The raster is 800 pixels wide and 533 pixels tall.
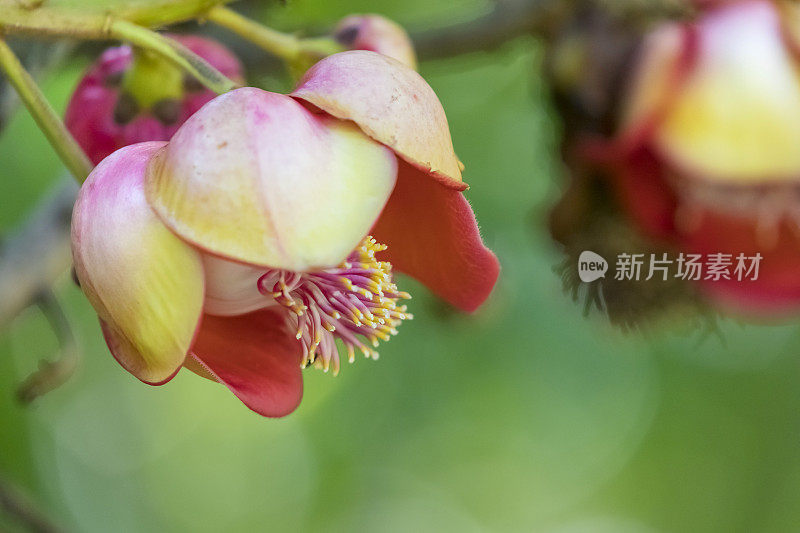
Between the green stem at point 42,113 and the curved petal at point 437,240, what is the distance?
13cm

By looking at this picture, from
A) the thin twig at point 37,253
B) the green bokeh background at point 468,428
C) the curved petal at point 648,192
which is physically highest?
the curved petal at point 648,192

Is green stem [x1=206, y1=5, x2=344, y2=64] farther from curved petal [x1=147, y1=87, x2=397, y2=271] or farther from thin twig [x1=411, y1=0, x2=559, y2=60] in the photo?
thin twig [x1=411, y1=0, x2=559, y2=60]

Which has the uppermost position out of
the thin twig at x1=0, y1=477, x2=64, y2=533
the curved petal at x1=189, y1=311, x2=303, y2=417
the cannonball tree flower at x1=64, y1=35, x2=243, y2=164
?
the cannonball tree flower at x1=64, y1=35, x2=243, y2=164

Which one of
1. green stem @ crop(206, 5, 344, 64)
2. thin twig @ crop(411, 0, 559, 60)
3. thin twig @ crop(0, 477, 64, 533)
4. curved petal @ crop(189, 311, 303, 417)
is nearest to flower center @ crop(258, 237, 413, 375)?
curved petal @ crop(189, 311, 303, 417)

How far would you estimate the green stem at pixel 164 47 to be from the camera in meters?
0.38

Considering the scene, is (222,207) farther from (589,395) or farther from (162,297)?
(589,395)

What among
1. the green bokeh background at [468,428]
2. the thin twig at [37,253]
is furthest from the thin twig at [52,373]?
the green bokeh background at [468,428]

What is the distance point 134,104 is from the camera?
0.55 meters

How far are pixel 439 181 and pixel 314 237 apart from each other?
2.3 inches

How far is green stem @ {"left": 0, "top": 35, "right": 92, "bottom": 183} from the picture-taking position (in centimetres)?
36

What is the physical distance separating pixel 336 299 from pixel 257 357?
43 millimetres

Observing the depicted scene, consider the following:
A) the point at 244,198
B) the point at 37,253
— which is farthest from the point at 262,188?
the point at 37,253

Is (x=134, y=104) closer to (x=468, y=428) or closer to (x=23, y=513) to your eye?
(x=23, y=513)

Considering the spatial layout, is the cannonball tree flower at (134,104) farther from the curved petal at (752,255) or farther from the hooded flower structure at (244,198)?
the curved petal at (752,255)
